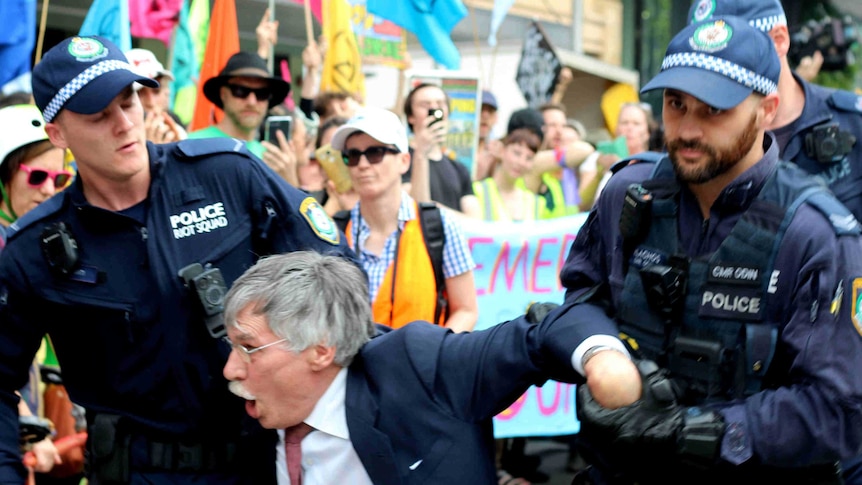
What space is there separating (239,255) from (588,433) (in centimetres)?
124

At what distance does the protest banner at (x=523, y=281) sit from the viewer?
6.25m

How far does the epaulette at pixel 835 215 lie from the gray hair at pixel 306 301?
1.25m

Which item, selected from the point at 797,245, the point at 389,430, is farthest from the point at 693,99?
the point at 389,430

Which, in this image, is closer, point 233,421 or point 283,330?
point 283,330

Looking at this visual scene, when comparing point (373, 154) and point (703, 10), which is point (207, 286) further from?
point (703, 10)

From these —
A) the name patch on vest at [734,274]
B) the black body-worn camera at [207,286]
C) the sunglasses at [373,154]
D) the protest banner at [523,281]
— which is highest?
the sunglasses at [373,154]

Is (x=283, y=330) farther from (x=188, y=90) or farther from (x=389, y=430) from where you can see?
(x=188, y=90)

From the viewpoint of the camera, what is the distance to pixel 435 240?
4.70 meters

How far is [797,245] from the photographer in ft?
8.42

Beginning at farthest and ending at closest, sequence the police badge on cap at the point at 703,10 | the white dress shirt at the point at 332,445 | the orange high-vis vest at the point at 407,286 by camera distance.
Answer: the orange high-vis vest at the point at 407,286 → the police badge on cap at the point at 703,10 → the white dress shirt at the point at 332,445

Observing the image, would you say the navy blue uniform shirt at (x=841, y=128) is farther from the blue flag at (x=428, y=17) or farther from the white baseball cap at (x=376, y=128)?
the blue flag at (x=428, y=17)

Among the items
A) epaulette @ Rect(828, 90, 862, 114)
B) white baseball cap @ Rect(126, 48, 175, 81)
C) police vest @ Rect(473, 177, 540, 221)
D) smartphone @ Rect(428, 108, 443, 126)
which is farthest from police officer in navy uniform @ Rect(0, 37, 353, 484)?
police vest @ Rect(473, 177, 540, 221)

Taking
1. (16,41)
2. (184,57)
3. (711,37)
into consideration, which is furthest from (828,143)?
(184,57)

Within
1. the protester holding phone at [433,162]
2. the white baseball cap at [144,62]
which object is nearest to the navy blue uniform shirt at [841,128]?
the protester holding phone at [433,162]
